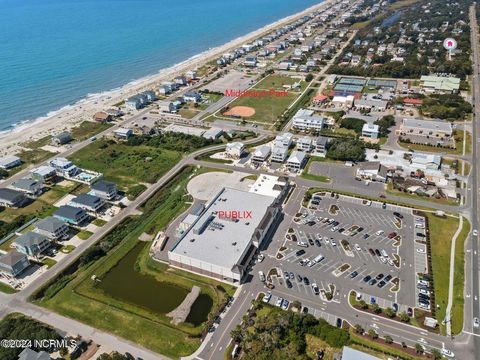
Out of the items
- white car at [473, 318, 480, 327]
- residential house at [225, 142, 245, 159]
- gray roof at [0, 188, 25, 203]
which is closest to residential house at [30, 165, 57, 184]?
gray roof at [0, 188, 25, 203]

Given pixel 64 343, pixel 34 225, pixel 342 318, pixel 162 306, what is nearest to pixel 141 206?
pixel 34 225

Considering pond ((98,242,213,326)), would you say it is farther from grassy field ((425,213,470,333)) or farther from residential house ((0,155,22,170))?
residential house ((0,155,22,170))

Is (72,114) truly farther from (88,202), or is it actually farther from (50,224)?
(50,224)

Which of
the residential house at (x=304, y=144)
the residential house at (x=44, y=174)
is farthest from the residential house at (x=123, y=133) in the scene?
the residential house at (x=304, y=144)

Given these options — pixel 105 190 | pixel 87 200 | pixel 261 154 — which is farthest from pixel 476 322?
pixel 87 200

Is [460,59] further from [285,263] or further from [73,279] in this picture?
[73,279]

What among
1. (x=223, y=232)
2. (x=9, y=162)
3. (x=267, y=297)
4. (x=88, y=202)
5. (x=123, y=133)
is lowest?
(x=267, y=297)
